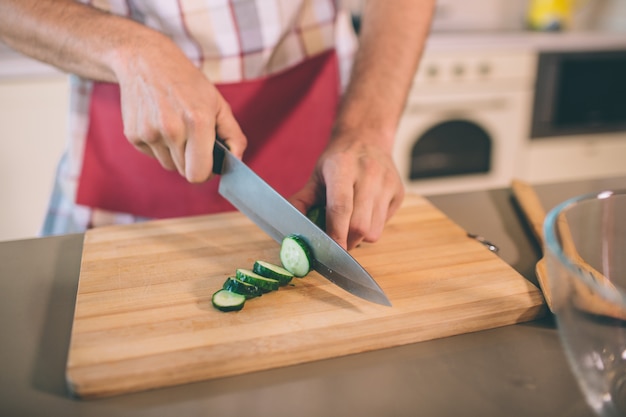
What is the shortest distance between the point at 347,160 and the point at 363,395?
44 centimetres

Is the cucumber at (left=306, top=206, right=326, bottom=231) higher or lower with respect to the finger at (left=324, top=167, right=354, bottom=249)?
lower

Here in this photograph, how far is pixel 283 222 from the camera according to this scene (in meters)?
0.88

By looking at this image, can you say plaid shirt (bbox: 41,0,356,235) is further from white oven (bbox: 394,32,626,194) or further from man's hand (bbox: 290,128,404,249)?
white oven (bbox: 394,32,626,194)

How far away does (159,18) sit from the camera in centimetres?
119

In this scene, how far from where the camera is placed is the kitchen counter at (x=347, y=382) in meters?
0.59

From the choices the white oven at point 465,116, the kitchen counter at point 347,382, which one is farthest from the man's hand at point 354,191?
the white oven at point 465,116

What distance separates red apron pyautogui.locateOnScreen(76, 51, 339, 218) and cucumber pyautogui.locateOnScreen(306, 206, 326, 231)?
35cm

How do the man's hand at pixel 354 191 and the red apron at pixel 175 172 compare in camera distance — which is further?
the red apron at pixel 175 172

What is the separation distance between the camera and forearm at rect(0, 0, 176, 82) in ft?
3.00

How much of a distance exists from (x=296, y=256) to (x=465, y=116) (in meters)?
2.01

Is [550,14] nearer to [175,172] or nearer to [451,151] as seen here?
[451,151]

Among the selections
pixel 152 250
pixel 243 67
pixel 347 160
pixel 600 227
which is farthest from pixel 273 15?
pixel 600 227

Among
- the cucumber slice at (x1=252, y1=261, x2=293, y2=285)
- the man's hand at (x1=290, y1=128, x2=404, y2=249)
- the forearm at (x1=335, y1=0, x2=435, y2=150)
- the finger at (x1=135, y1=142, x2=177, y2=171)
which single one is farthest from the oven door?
the cucumber slice at (x1=252, y1=261, x2=293, y2=285)

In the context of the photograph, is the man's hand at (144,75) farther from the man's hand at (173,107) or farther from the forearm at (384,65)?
the forearm at (384,65)
